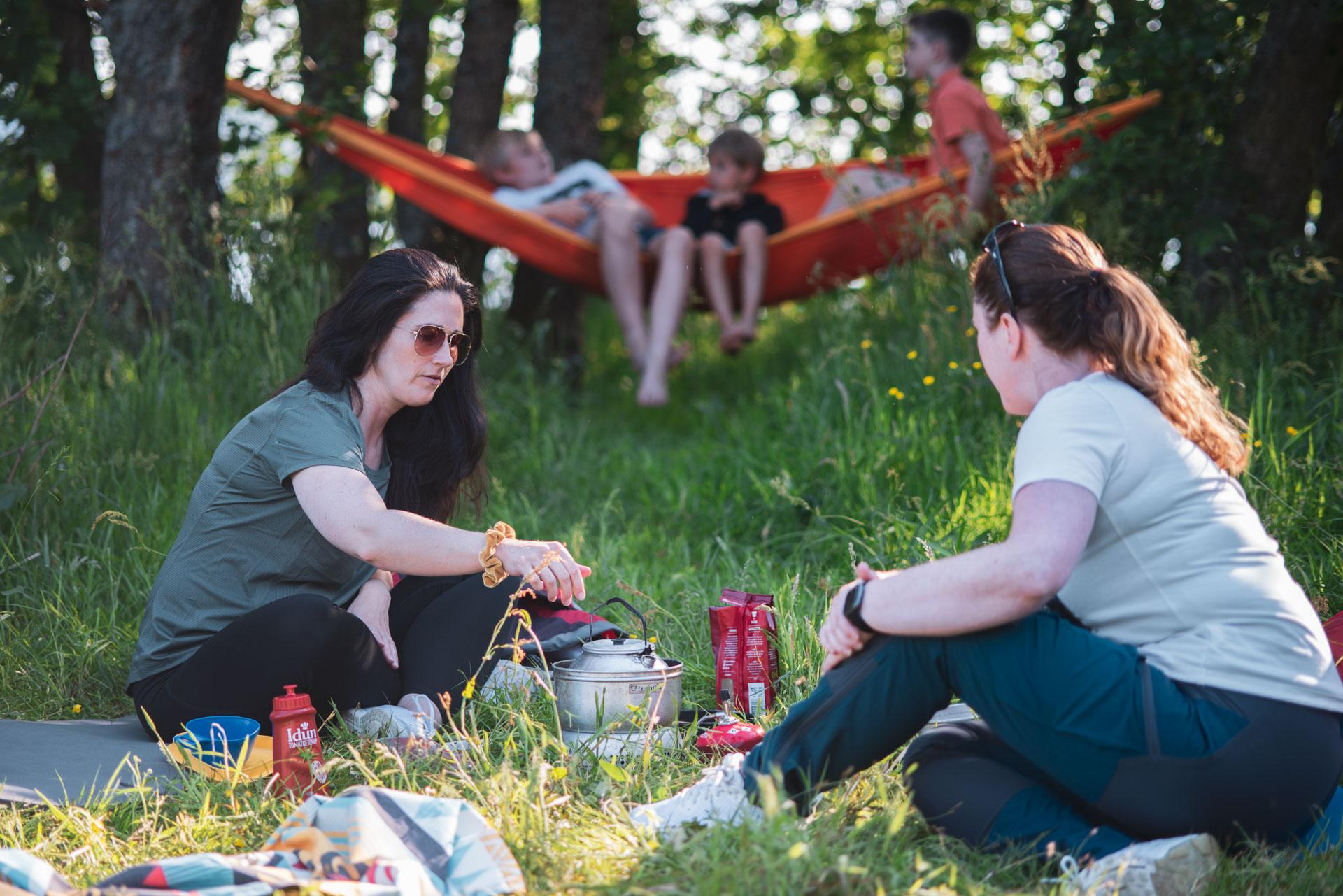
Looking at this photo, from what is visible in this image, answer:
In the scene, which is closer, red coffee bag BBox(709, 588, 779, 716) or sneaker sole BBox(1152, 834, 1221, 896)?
sneaker sole BBox(1152, 834, 1221, 896)

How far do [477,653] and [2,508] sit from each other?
1.61 metres

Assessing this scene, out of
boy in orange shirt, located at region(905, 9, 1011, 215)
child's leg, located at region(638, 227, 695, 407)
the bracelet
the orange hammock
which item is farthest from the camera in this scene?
child's leg, located at region(638, 227, 695, 407)

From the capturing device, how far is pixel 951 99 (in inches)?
223

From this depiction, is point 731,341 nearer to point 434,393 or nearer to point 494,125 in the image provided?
point 494,125

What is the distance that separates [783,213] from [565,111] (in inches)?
49.7

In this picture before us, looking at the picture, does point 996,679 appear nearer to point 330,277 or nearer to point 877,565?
point 877,565

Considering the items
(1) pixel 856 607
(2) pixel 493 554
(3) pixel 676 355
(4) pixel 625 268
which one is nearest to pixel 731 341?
(3) pixel 676 355

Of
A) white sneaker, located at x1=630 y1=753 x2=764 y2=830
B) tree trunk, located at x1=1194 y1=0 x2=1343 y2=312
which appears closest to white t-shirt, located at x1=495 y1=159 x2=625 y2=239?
tree trunk, located at x1=1194 y1=0 x2=1343 y2=312

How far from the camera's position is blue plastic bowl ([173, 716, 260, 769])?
229 cm

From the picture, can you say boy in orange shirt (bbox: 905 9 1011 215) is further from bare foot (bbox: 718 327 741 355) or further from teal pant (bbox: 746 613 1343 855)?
teal pant (bbox: 746 613 1343 855)

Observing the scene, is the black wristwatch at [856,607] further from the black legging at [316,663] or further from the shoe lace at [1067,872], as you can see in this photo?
the black legging at [316,663]

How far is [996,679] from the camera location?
5.99 feet

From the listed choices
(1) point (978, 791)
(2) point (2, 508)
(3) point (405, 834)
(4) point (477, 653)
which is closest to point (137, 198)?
(2) point (2, 508)

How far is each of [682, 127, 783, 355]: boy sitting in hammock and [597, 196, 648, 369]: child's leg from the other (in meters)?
0.34
